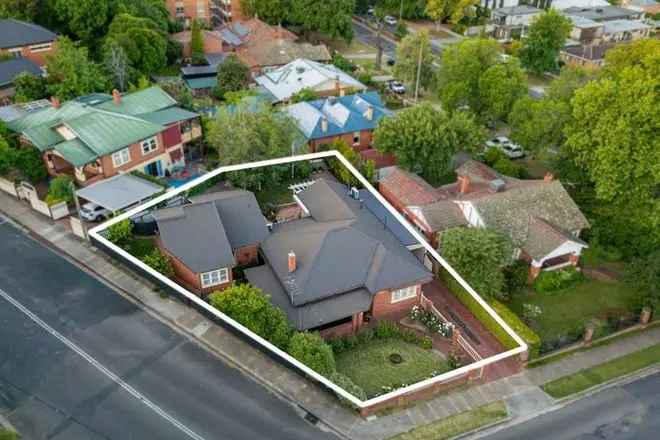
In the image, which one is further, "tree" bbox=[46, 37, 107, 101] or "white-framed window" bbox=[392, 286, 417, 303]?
"tree" bbox=[46, 37, 107, 101]

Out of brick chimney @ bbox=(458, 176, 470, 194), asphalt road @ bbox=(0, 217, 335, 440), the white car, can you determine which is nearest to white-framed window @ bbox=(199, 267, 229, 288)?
asphalt road @ bbox=(0, 217, 335, 440)

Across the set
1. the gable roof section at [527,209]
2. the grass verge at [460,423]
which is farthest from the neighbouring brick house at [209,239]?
the gable roof section at [527,209]

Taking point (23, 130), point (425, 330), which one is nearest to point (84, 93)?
point (23, 130)

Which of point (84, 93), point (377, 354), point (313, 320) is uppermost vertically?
point (84, 93)

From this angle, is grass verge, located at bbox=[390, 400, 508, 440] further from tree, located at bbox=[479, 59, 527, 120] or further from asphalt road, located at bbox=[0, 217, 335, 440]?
tree, located at bbox=[479, 59, 527, 120]

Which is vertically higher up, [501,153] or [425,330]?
[501,153]

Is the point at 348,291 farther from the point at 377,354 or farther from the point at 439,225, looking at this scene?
the point at 439,225
